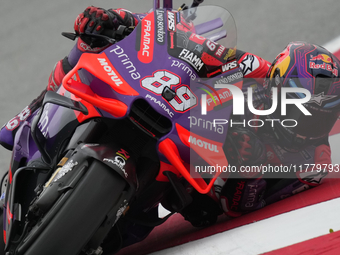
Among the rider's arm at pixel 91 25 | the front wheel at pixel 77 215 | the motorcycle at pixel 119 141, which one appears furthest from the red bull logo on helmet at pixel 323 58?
the front wheel at pixel 77 215

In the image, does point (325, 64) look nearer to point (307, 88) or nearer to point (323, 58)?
point (323, 58)

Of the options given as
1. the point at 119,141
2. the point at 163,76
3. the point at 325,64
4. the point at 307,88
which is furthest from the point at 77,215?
the point at 325,64

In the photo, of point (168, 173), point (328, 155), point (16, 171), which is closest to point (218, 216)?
point (328, 155)

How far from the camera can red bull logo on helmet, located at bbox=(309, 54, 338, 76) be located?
212 centimetres

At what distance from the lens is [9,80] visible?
4219mm

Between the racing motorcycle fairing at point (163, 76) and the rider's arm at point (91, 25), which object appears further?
the rider's arm at point (91, 25)

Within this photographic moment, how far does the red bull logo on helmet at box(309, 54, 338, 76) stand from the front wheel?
1117mm

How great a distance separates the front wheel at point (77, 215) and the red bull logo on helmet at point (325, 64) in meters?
1.12

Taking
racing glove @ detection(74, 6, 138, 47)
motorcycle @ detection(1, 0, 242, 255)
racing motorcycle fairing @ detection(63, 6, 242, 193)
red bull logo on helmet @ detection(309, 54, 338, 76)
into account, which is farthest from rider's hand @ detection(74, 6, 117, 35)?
red bull logo on helmet @ detection(309, 54, 338, 76)

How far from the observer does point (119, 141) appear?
177 centimetres

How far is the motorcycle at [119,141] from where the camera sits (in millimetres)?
1545

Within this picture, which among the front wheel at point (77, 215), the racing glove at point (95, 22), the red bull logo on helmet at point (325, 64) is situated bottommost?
the front wheel at point (77, 215)

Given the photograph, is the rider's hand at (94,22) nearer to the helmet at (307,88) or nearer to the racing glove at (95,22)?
the racing glove at (95,22)

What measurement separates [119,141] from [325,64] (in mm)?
1061
